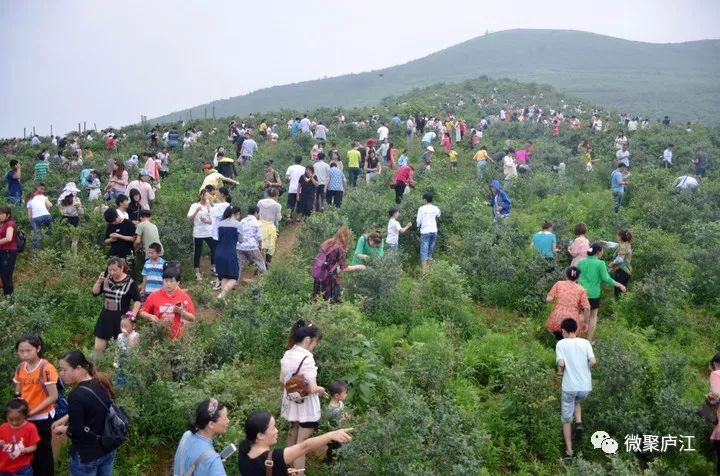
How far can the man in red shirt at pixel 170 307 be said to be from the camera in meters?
7.01

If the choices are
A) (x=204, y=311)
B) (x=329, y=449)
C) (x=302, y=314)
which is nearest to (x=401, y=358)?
(x=302, y=314)

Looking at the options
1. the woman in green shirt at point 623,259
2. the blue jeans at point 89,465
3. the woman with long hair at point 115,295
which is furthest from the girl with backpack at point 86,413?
the woman in green shirt at point 623,259

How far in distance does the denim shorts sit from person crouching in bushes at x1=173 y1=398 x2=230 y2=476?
4.20 m

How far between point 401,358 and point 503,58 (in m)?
109

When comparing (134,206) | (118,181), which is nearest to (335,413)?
(134,206)

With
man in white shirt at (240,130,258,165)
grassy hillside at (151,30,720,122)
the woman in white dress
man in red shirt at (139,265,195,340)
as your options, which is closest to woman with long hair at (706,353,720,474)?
the woman in white dress

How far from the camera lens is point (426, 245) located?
11828 millimetres

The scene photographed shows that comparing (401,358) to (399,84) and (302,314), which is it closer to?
(302,314)

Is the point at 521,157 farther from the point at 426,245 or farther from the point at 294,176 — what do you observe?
the point at 426,245

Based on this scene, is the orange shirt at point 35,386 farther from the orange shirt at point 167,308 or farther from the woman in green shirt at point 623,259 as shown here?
the woman in green shirt at point 623,259

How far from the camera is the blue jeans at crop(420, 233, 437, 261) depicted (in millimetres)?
11722

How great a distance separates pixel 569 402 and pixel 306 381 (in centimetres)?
330

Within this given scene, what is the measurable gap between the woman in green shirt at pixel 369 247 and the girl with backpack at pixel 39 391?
5140mm

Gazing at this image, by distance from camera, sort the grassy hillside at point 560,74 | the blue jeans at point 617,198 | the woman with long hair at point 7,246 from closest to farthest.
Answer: the woman with long hair at point 7,246 < the blue jeans at point 617,198 < the grassy hillside at point 560,74
